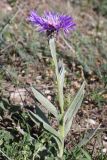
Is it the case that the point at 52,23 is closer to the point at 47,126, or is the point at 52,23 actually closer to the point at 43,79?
the point at 47,126

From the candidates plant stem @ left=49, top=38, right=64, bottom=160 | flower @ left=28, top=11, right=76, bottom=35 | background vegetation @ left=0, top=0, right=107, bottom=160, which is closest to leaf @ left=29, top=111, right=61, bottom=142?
plant stem @ left=49, top=38, right=64, bottom=160

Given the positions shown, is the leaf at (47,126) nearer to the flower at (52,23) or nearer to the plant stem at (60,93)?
the plant stem at (60,93)

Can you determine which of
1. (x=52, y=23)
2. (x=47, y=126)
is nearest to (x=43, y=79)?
(x=47, y=126)

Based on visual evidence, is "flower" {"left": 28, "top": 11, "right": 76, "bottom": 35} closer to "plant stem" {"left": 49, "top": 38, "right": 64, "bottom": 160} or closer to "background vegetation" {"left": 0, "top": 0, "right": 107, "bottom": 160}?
"plant stem" {"left": 49, "top": 38, "right": 64, "bottom": 160}

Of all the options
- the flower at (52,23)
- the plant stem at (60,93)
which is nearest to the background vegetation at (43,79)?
the plant stem at (60,93)

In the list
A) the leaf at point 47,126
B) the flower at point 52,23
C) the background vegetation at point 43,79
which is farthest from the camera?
the background vegetation at point 43,79

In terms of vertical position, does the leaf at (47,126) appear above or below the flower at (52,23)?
below

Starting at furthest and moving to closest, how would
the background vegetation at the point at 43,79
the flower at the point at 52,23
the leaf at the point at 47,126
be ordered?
the background vegetation at the point at 43,79, the leaf at the point at 47,126, the flower at the point at 52,23

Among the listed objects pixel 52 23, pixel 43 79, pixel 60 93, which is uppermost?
pixel 52 23

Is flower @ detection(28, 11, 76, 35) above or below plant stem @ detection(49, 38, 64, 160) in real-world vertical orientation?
above

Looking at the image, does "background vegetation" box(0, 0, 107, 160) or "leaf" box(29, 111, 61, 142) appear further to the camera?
"background vegetation" box(0, 0, 107, 160)

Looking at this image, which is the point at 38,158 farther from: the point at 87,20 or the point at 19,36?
the point at 87,20
